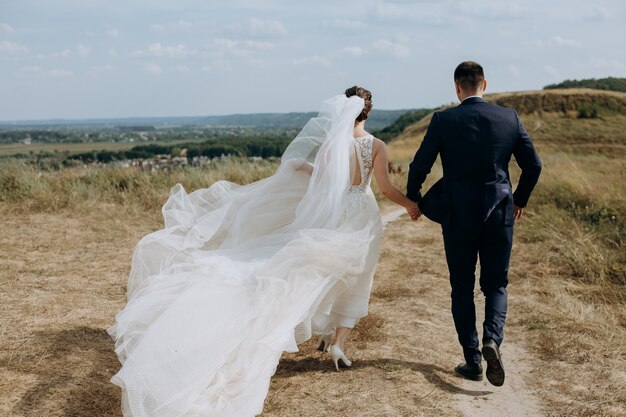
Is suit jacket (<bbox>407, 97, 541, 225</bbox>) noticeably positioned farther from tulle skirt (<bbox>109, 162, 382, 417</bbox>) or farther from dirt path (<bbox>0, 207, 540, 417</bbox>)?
dirt path (<bbox>0, 207, 540, 417</bbox>)

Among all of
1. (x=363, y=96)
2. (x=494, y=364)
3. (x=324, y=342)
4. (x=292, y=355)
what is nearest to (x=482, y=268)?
(x=494, y=364)

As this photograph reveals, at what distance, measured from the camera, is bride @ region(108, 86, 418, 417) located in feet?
12.2

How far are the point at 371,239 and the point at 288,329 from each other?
1099 mm

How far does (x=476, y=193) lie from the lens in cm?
445

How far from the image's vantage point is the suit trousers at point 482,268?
4484 mm

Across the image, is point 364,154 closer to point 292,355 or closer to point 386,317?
point 292,355

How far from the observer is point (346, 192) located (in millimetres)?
5016

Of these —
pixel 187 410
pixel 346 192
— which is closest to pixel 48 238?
pixel 346 192

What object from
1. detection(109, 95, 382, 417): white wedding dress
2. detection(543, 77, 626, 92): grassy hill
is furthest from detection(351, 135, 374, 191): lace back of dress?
detection(543, 77, 626, 92): grassy hill

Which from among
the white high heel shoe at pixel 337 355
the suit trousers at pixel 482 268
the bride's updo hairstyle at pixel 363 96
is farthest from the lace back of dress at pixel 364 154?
the white high heel shoe at pixel 337 355

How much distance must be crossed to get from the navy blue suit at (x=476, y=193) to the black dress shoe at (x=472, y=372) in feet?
0.23

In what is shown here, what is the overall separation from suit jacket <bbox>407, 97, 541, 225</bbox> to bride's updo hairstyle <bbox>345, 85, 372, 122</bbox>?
688 millimetres

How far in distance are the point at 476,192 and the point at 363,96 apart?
4.17ft

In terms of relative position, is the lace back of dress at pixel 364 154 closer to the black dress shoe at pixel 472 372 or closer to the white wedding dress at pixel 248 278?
the white wedding dress at pixel 248 278
